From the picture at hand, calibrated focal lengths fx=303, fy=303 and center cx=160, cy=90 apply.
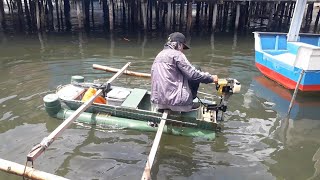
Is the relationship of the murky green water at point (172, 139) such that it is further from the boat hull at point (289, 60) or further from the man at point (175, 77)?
the man at point (175, 77)

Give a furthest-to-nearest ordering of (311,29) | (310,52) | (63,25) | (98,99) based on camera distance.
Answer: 1. (311,29)
2. (63,25)
3. (310,52)
4. (98,99)

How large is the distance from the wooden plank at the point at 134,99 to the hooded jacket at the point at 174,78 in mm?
762

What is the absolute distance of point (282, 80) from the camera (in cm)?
965

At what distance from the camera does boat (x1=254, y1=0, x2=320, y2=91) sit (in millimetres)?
8109

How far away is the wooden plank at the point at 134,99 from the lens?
20.4 feet

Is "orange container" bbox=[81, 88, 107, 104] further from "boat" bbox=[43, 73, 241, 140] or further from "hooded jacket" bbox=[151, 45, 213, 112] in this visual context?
"hooded jacket" bbox=[151, 45, 213, 112]

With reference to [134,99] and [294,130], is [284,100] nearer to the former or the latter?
[294,130]

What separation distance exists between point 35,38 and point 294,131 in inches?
574

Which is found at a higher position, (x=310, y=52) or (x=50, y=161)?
(x=310, y=52)

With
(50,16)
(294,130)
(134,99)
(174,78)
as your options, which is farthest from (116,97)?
(50,16)

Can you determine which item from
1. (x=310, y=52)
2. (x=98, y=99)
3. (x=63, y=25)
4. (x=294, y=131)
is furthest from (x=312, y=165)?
(x=63, y=25)

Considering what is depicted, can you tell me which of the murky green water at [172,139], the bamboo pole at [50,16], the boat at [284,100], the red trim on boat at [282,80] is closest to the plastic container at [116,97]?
the murky green water at [172,139]

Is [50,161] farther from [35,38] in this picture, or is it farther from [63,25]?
[63,25]

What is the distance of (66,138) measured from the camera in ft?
20.9
